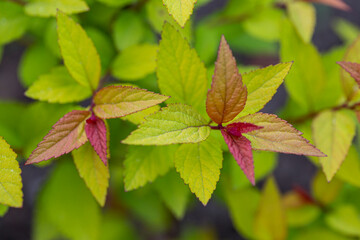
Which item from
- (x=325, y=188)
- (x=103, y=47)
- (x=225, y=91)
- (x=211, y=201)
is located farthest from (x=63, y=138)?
(x=211, y=201)

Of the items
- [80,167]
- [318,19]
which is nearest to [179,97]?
[80,167]

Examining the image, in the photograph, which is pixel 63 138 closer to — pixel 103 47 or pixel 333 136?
pixel 103 47

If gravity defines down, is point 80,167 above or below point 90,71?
below

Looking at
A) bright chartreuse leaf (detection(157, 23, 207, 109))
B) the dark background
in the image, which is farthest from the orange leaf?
the dark background

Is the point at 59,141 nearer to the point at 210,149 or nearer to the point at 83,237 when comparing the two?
the point at 210,149

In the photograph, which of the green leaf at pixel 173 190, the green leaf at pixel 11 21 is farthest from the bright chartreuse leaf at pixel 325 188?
the green leaf at pixel 11 21

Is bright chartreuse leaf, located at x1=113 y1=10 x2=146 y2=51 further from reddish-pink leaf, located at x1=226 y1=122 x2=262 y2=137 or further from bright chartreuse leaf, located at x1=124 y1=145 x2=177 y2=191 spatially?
reddish-pink leaf, located at x1=226 y1=122 x2=262 y2=137

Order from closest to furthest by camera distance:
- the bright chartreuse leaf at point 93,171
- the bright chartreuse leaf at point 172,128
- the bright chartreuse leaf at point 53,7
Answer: the bright chartreuse leaf at point 172,128
the bright chartreuse leaf at point 93,171
the bright chartreuse leaf at point 53,7

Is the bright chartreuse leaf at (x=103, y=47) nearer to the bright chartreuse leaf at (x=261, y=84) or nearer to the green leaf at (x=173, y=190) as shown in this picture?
the green leaf at (x=173, y=190)
